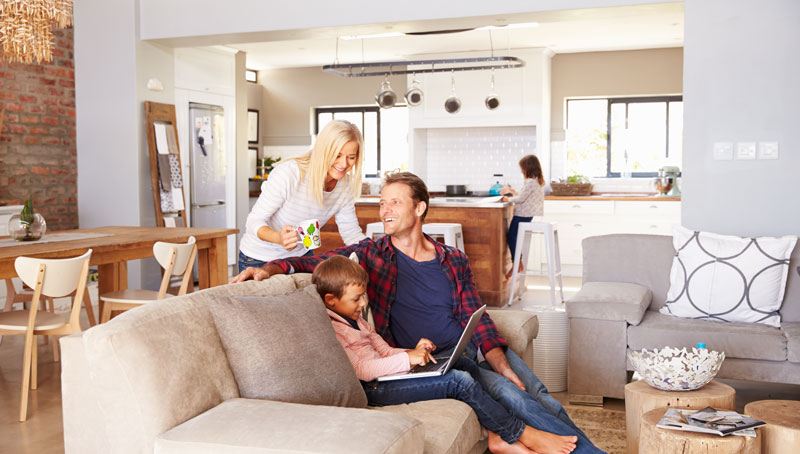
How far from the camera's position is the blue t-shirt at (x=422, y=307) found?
299 cm

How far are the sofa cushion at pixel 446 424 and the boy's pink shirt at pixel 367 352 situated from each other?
0.12 meters

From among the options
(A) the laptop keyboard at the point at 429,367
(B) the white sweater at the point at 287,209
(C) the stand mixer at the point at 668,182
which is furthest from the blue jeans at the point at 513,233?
(A) the laptop keyboard at the point at 429,367

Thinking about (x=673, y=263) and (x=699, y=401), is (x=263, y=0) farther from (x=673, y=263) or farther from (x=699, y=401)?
(x=699, y=401)

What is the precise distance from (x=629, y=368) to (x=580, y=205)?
15.5 feet

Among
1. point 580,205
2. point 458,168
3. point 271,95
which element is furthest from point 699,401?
point 271,95

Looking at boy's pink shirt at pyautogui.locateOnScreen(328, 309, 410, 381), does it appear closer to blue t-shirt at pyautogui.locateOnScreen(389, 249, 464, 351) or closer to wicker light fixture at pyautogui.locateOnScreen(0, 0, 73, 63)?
blue t-shirt at pyautogui.locateOnScreen(389, 249, 464, 351)

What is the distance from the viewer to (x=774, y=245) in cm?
406

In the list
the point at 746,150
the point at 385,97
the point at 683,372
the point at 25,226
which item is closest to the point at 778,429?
the point at 683,372

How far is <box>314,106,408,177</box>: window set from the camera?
408 inches

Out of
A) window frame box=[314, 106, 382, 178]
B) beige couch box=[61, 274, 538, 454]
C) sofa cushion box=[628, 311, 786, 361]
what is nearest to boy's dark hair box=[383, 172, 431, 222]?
beige couch box=[61, 274, 538, 454]

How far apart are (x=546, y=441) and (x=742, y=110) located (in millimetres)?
3203

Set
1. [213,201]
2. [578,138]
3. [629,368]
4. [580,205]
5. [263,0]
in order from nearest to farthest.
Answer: [629,368] < [263,0] < [213,201] < [580,205] < [578,138]

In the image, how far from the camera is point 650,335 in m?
3.90

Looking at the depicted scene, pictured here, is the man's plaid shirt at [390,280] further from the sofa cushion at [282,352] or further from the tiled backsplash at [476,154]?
the tiled backsplash at [476,154]
